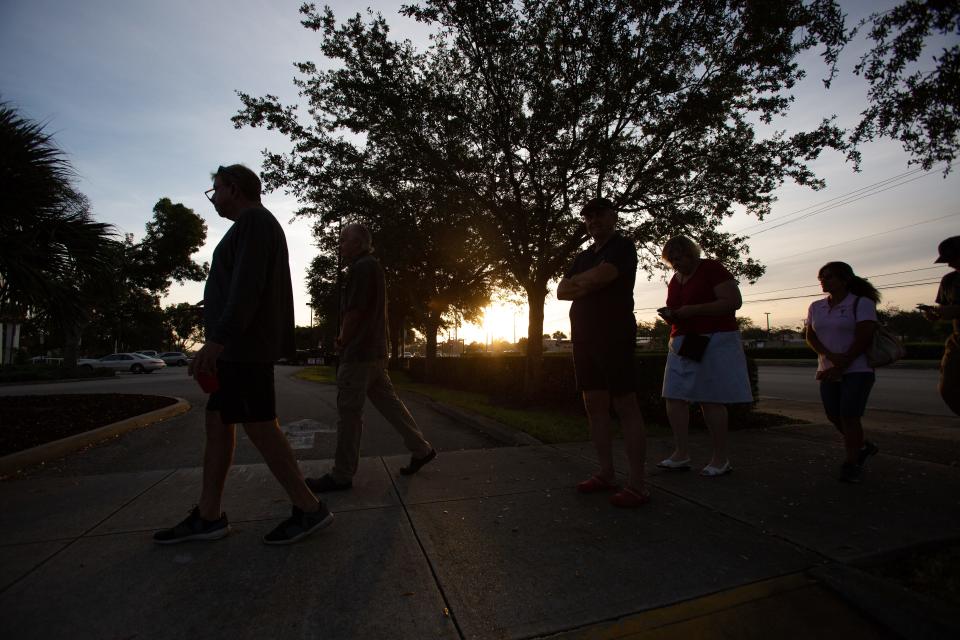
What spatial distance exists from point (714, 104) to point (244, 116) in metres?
7.73

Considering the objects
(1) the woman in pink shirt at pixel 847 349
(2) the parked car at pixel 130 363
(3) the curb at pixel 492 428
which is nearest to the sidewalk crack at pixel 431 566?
(3) the curb at pixel 492 428

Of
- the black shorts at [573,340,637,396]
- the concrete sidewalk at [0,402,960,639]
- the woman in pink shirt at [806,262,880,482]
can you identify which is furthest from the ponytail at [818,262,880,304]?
the black shorts at [573,340,637,396]

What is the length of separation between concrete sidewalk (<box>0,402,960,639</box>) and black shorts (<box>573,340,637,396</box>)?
0.72 m

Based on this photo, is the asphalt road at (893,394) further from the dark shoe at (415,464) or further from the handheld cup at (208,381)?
the handheld cup at (208,381)

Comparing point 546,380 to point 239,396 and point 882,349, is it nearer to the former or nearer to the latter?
point 882,349

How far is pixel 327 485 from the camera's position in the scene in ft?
11.3

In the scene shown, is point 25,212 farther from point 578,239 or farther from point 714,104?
point 714,104

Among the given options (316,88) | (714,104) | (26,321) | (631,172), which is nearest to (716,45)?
(714,104)

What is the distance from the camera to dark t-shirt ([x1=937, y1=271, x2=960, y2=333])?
316 cm

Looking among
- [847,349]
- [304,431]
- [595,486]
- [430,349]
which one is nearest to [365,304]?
[595,486]

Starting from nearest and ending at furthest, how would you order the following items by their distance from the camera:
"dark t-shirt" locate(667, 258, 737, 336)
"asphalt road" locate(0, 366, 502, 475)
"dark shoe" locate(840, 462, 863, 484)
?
"dark shoe" locate(840, 462, 863, 484)
"dark t-shirt" locate(667, 258, 737, 336)
"asphalt road" locate(0, 366, 502, 475)

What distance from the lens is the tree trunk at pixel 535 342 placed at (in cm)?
924

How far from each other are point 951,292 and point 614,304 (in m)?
2.22

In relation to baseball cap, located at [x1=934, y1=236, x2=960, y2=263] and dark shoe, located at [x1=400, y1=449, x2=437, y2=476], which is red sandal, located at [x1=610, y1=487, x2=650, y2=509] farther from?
baseball cap, located at [x1=934, y1=236, x2=960, y2=263]
